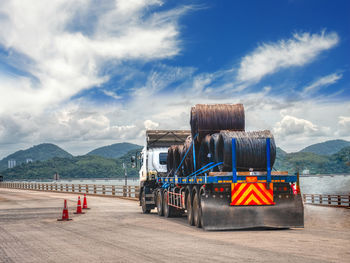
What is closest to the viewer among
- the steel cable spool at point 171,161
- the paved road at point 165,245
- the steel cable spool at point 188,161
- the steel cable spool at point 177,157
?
the paved road at point 165,245

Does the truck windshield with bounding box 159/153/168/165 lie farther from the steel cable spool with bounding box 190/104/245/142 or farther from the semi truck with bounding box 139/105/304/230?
the semi truck with bounding box 139/105/304/230

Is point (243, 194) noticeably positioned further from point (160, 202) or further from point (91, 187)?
point (91, 187)

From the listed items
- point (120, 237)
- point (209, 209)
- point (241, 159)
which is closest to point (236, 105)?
point (241, 159)

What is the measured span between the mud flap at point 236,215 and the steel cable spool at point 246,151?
3.57 ft

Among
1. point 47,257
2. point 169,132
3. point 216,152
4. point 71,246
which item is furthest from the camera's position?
point 169,132

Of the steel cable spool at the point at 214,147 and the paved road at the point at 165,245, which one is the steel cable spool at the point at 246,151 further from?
the paved road at the point at 165,245

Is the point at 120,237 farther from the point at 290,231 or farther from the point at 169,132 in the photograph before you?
the point at 169,132

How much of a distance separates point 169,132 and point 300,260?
46.5 ft

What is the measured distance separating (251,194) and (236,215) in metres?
0.72

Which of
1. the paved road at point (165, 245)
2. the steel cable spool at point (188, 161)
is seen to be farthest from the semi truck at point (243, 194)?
the steel cable spool at point (188, 161)

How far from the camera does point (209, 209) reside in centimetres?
1321

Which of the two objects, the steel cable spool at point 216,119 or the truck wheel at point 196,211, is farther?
the steel cable spool at point 216,119

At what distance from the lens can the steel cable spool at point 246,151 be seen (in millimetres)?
13570

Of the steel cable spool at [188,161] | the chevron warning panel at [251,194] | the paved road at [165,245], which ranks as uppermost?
the steel cable spool at [188,161]
